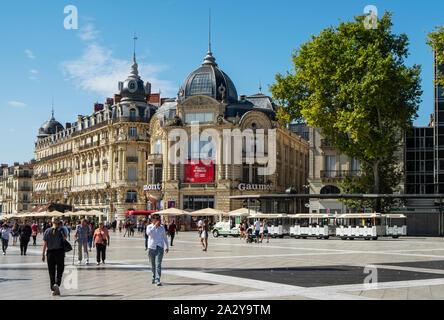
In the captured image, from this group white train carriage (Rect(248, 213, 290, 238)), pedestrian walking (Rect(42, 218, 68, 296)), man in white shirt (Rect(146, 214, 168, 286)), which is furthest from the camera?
white train carriage (Rect(248, 213, 290, 238))

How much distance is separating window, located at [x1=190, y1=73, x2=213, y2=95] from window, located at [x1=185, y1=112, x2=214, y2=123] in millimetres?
2932

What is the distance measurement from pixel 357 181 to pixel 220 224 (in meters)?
11.5

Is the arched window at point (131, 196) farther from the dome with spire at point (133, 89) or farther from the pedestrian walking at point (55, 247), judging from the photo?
the pedestrian walking at point (55, 247)

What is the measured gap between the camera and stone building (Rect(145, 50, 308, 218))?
210ft

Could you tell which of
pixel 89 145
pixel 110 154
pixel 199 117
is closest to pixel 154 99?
pixel 89 145

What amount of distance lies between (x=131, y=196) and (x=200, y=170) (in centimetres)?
1567

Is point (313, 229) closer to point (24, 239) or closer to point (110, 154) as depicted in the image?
point (24, 239)

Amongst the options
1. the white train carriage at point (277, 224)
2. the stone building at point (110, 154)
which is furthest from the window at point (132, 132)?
the white train carriage at point (277, 224)

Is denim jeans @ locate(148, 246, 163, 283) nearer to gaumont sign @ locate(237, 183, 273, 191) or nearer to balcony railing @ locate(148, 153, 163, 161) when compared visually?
gaumont sign @ locate(237, 183, 273, 191)

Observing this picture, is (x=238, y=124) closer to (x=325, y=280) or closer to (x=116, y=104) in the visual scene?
(x=116, y=104)

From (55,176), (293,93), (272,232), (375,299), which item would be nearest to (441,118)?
(293,93)

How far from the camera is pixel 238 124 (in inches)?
2520

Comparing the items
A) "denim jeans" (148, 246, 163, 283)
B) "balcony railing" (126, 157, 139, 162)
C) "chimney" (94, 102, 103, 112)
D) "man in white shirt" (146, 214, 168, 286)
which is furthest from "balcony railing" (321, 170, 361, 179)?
"chimney" (94, 102, 103, 112)

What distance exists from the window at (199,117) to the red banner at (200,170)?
4582mm
